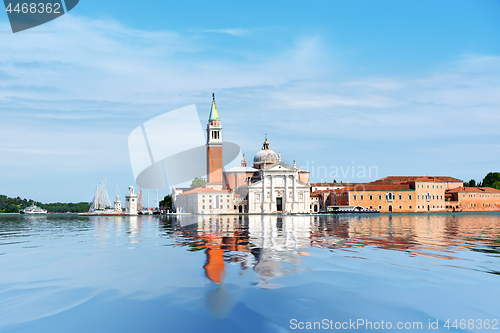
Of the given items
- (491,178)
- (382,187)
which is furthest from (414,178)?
(491,178)

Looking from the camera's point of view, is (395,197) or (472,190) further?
(472,190)

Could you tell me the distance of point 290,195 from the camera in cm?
8475

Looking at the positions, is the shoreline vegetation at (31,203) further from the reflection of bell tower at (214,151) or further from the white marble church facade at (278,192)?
the white marble church facade at (278,192)

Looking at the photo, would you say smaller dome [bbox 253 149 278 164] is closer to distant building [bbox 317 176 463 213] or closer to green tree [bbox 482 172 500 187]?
distant building [bbox 317 176 463 213]

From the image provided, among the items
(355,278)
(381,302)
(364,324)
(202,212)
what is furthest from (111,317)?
(202,212)

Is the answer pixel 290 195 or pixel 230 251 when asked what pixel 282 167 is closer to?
pixel 290 195

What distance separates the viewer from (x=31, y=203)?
15738 centimetres

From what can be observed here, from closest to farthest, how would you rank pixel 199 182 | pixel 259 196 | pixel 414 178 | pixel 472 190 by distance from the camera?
pixel 259 196
pixel 472 190
pixel 414 178
pixel 199 182

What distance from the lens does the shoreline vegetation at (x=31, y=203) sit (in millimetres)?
145025

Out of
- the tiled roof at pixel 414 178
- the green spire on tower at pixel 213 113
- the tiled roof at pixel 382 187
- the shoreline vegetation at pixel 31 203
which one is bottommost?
the shoreline vegetation at pixel 31 203

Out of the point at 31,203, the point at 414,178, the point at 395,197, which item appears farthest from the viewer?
the point at 31,203

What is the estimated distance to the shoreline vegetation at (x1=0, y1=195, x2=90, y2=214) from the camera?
14502 centimetres

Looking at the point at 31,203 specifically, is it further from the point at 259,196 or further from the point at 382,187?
the point at 382,187

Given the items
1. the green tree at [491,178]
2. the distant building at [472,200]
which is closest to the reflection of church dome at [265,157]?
the distant building at [472,200]
